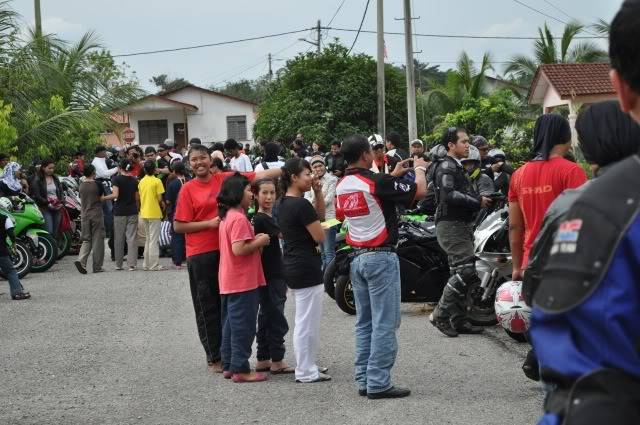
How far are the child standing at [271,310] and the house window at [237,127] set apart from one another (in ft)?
177

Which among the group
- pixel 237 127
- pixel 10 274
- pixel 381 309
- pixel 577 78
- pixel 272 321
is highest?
pixel 577 78

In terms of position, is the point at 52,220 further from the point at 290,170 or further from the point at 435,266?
the point at 290,170

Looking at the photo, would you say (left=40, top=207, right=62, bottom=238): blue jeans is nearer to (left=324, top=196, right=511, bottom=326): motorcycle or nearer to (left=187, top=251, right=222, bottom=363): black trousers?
(left=324, top=196, right=511, bottom=326): motorcycle

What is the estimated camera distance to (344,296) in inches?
436

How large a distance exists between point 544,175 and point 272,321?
2.89 meters

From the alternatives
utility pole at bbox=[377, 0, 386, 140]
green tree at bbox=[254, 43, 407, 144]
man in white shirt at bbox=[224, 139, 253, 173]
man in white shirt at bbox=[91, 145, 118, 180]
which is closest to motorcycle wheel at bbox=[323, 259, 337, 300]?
man in white shirt at bbox=[224, 139, 253, 173]

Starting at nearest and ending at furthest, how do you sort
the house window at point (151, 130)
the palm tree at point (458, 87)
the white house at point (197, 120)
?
1. the palm tree at point (458, 87)
2. the white house at point (197, 120)
3. the house window at point (151, 130)

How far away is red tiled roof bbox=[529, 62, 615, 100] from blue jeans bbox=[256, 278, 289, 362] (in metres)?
26.9

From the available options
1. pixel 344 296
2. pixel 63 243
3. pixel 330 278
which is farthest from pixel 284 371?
pixel 63 243

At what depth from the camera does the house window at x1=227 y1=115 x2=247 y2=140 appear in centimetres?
6222

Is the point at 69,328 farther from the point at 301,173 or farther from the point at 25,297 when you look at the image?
the point at 301,173

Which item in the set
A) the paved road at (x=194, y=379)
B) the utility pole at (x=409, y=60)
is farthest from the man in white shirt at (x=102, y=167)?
the utility pole at (x=409, y=60)

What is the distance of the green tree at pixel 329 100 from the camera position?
121 ft

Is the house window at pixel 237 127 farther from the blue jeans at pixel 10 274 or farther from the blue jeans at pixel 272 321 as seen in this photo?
the blue jeans at pixel 272 321
